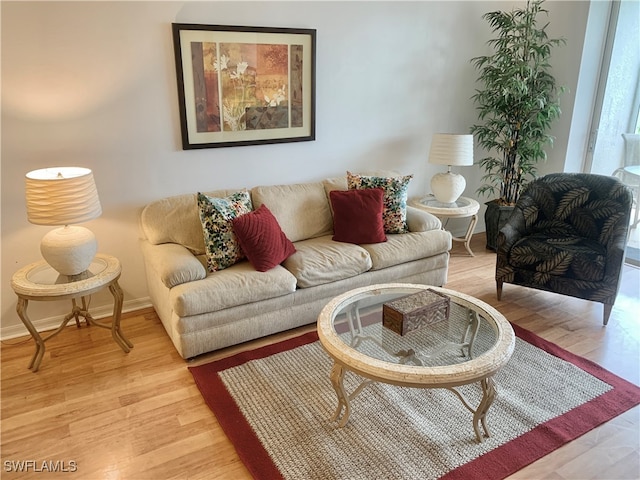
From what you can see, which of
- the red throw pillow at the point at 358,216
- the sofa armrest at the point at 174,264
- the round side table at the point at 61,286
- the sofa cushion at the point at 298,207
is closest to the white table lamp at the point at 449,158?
the red throw pillow at the point at 358,216

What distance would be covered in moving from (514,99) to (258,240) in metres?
2.68

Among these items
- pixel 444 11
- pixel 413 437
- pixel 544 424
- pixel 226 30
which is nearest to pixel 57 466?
pixel 413 437

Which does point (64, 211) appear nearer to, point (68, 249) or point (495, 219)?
point (68, 249)

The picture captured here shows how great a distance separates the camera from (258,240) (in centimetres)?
290

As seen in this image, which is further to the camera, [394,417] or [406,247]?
[406,247]

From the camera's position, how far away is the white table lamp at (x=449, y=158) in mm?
3977

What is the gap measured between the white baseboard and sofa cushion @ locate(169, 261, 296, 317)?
0.91 meters

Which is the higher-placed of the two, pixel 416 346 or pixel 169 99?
pixel 169 99

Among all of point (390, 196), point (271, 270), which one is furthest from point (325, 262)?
point (390, 196)

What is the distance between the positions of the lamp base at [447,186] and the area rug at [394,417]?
163 centimetres

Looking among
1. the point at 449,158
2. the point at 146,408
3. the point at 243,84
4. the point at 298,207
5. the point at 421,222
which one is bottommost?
the point at 146,408

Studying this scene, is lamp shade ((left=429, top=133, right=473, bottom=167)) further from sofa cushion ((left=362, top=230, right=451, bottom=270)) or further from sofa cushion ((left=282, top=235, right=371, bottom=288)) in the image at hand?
sofa cushion ((left=282, top=235, right=371, bottom=288))

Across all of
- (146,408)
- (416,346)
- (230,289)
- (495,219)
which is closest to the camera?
(416,346)

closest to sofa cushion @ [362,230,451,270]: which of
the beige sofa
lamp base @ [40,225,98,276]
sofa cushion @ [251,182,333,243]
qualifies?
the beige sofa
